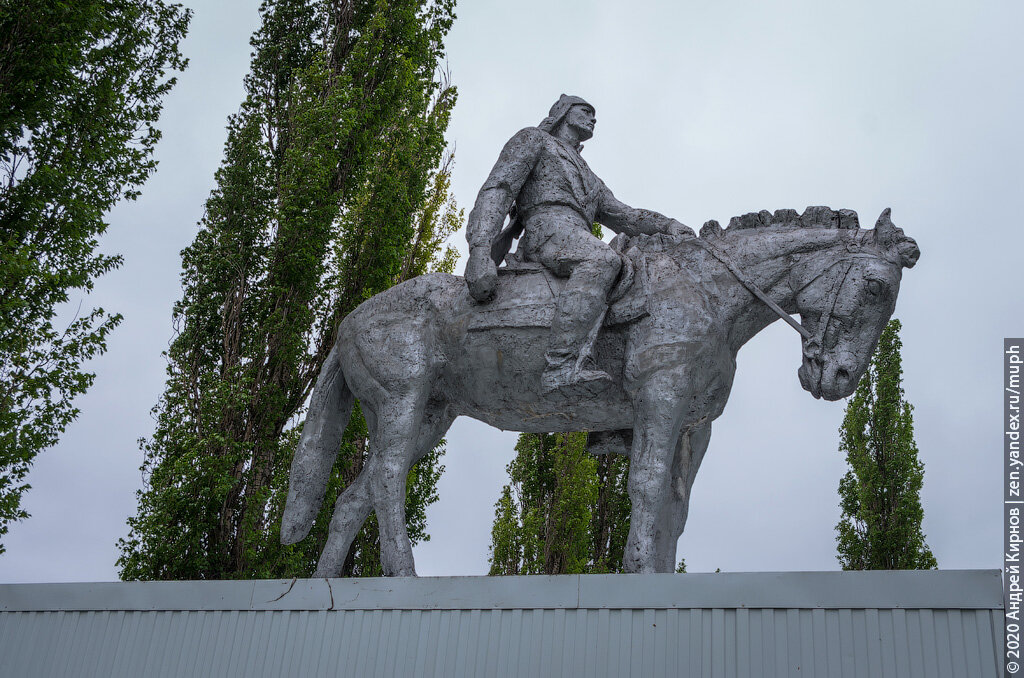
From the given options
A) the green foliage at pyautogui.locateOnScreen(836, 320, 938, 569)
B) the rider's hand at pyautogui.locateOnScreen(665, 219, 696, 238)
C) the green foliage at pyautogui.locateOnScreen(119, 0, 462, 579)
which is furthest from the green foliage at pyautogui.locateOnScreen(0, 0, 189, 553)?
the green foliage at pyautogui.locateOnScreen(836, 320, 938, 569)

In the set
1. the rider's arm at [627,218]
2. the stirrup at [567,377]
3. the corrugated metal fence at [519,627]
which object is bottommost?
the corrugated metal fence at [519,627]

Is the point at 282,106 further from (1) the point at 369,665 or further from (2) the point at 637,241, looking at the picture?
(1) the point at 369,665

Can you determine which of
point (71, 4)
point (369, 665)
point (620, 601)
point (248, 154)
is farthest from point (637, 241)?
point (248, 154)

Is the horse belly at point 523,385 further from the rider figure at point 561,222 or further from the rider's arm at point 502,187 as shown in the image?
the rider's arm at point 502,187

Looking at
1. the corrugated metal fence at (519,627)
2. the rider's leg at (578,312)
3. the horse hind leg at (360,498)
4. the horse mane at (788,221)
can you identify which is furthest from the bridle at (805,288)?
the horse hind leg at (360,498)

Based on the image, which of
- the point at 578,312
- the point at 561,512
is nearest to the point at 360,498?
the point at 578,312

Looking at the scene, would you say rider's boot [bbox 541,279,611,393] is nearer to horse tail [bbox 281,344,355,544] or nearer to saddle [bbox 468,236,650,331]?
saddle [bbox 468,236,650,331]

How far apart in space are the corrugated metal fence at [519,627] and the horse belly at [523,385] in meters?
1.13

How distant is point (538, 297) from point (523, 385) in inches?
18.1

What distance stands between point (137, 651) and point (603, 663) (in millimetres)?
2266

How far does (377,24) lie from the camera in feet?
36.5

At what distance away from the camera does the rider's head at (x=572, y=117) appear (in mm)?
5930

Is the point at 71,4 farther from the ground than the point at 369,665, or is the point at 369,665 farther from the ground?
the point at 71,4

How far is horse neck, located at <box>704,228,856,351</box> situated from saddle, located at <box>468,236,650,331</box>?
0.43 metres
